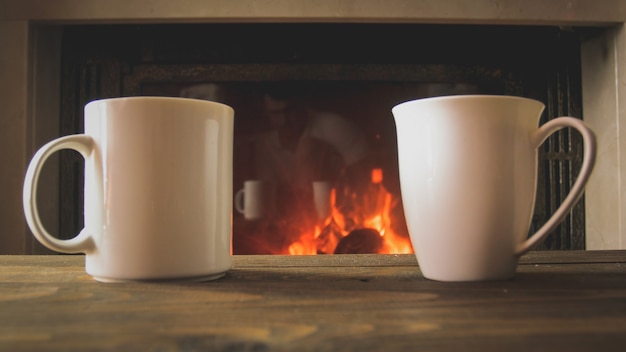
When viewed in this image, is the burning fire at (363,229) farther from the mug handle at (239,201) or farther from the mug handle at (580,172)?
the mug handle at (580,172)

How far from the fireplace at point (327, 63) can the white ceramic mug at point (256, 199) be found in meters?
0.28

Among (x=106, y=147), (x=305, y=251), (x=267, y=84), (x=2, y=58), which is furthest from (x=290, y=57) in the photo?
(x=106, y=147)

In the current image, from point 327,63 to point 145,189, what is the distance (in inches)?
43.4

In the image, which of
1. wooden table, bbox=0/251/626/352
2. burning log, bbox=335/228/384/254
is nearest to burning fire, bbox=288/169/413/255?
burning log, bbox=335/228/384/254

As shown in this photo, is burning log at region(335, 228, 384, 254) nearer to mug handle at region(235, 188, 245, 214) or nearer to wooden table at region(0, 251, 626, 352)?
mug handle at region(235, 188, 245, 214)

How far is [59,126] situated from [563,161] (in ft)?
4.41

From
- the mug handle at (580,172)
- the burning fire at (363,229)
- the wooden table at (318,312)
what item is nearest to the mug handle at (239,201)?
the burning fire at (363,229)

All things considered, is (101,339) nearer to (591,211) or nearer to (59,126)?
(59,126)

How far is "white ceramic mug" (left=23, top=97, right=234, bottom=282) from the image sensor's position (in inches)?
12.9

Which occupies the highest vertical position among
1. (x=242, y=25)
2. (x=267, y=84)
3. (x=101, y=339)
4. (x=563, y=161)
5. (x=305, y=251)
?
(x=242, y=25)

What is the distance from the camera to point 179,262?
1.09 ft

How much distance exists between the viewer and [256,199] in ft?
4.69

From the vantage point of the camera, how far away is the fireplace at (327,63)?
1.25 meters

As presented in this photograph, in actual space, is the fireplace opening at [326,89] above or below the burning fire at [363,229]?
above
